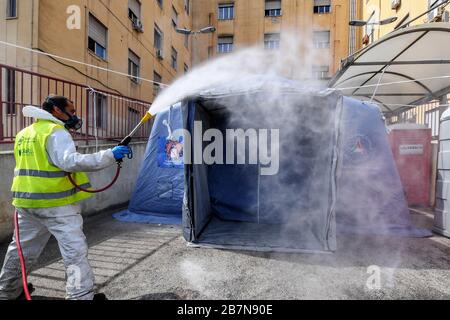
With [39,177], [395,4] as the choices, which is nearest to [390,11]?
[395,4]

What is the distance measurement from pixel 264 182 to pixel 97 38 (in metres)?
8.87

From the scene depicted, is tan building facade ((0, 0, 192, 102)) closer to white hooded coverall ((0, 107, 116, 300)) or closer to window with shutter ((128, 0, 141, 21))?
window with shutter ((128, 0, 141, 21))

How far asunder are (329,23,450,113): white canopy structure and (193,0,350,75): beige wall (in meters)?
14.5

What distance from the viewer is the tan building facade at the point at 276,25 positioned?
2161 cm

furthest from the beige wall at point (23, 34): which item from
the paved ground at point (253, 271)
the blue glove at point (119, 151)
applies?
the blue glove at point (119, 151)

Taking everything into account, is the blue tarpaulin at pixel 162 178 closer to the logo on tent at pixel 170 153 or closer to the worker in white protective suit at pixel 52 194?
the logo on tent at pixel 170 153

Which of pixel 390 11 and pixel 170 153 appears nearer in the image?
pixel 170 153

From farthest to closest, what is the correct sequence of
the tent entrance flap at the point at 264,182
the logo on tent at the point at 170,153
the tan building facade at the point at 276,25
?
the tan building facade at the point at 276,25
the logo on tent at the point at 170,153
the tent entrance flap at the point at 264,182

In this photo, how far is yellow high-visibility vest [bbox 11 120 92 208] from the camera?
237 centimetres

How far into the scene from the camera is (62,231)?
2.38m

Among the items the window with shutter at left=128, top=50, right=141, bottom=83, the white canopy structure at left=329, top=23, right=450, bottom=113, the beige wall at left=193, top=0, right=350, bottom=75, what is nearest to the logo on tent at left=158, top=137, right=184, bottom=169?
the white canopy structure at left=329, top=23, right=450, bottom=113

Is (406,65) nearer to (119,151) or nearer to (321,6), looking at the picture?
(119,151)

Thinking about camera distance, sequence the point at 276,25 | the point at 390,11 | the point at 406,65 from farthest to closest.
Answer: the point at 276,25, the point at 390,11, the point at 406,65
